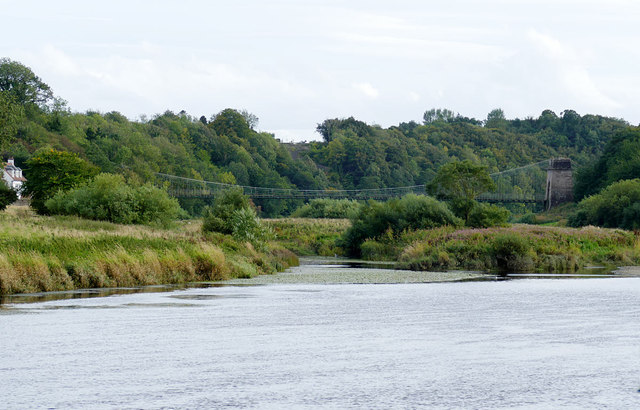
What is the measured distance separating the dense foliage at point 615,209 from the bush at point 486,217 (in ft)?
37.1

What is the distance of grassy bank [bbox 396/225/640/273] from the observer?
44938mm

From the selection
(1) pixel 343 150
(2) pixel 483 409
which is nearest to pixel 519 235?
(2) pixel 483 409

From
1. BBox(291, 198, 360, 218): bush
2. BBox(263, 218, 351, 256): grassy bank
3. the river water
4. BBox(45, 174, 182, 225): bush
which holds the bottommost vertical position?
the river water

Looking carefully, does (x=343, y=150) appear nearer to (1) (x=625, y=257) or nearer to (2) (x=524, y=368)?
(1) (x=625, y=257)

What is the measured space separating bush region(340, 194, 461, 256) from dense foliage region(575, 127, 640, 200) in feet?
103

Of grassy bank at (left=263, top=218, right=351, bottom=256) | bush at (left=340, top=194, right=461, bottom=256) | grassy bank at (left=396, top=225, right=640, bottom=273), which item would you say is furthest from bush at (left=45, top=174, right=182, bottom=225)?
grassy bank at (left=396, top=225, right=640, bottom=273)

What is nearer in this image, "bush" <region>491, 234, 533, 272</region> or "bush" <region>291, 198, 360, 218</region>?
"bush" <region>491, 234, 533, 272</region>

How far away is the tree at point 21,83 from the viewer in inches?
4454

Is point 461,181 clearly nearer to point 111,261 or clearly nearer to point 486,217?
point 486,217

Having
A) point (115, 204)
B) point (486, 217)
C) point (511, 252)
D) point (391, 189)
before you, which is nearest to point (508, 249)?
point (511, 252)

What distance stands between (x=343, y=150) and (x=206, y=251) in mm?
110482

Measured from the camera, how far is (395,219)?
195 feet

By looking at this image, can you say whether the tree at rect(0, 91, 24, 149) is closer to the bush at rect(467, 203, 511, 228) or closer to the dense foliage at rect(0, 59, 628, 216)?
the dense foliage at rect(0, 59, 628, 216)

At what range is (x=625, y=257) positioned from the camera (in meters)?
48.2
